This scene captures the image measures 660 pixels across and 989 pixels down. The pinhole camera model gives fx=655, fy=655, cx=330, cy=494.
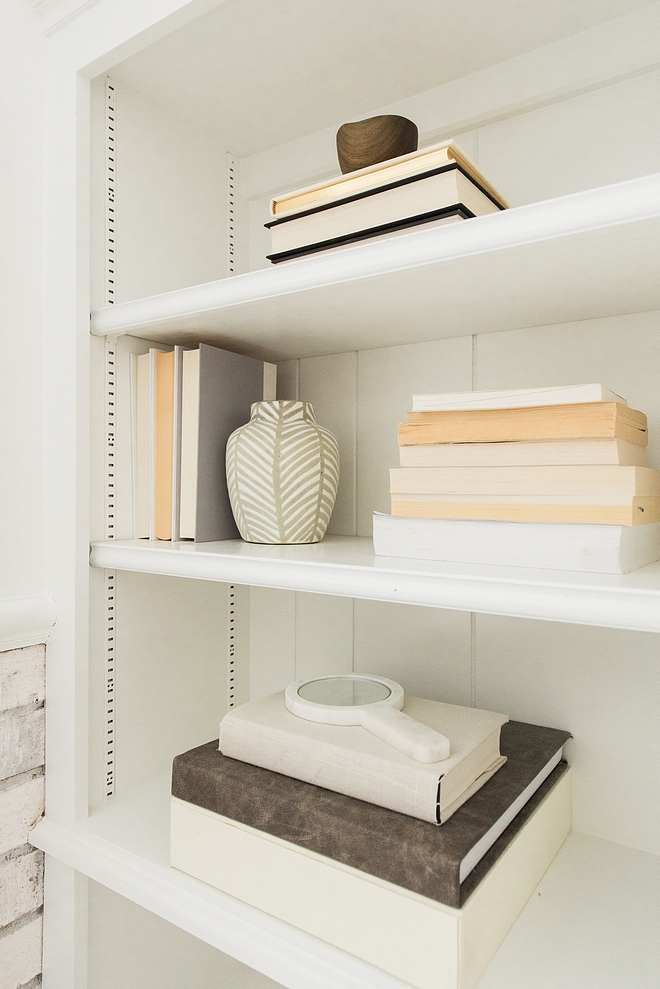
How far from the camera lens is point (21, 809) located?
Answer: 888mm

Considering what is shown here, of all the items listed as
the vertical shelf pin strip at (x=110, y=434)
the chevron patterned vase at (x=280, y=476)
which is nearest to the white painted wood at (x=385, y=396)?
the chevron patterned vase at (x=280, y=476)

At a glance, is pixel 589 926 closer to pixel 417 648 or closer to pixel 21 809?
pixel 417 648

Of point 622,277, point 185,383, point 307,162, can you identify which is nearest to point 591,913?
point 622,277

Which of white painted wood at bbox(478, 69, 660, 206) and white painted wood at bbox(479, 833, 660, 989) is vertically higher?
white painted wood at bbox(478, 69, 660, 206)

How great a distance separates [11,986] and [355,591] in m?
0.76

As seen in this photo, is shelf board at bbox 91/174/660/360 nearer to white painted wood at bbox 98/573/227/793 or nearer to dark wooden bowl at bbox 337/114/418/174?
dark wooden bowl at bbox 337/114/418/174

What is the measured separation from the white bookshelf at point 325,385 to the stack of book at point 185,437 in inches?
1.2

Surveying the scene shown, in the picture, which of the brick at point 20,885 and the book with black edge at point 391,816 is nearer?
the book with black edge at point 391,816

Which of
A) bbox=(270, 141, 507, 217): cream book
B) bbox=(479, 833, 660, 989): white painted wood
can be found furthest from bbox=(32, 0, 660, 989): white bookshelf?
bbox=(270, 141, 507, 217): cream book

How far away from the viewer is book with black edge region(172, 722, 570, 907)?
600 millimetres

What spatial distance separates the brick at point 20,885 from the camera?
0.87m

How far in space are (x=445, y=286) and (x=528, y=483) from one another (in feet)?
0.78

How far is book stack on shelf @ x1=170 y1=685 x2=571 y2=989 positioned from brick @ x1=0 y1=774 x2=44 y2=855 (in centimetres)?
25

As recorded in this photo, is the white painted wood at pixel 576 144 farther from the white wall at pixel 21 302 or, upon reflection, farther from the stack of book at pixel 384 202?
the white wall at pixel 21 302
